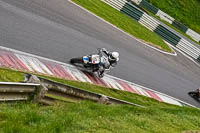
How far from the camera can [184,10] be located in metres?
35.0

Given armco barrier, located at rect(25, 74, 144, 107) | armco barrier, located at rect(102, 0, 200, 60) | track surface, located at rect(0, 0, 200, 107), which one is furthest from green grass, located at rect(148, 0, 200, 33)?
armco barrier, located at rect(25, 74, 144, 107)

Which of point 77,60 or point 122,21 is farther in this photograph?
point 122,21

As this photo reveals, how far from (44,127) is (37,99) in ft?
4.36

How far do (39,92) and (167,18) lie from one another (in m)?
27.2

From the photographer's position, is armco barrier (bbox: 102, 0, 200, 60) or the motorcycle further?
armco barrier (bbox: 102, 0, 200, 60)

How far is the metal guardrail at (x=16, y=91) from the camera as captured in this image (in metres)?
6.07

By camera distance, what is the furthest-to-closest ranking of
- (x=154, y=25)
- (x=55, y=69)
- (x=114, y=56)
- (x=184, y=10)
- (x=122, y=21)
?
Result: (x=184, y=10), (x=154, y=25), (x=122, y=21), (x=114, y=56), (x=55, y=69)

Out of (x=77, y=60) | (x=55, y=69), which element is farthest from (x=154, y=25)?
(x=55, y=69)

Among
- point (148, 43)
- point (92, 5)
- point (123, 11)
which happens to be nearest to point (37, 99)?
point (92, 5)

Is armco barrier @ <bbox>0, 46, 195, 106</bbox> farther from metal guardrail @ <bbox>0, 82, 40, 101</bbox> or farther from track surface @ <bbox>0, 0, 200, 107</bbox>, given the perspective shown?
metal guardrail @ <bbox>0, 82, 40, 101</bbox>

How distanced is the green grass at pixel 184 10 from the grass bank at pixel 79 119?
23456mm

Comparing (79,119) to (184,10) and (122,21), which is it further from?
(184,10)

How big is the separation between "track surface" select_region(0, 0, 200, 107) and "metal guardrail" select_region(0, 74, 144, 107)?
139 inches

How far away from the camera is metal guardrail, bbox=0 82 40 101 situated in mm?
6070
